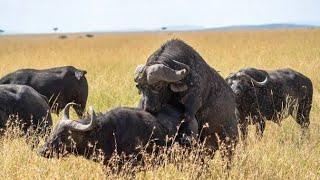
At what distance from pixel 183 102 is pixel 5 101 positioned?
10.7 feet

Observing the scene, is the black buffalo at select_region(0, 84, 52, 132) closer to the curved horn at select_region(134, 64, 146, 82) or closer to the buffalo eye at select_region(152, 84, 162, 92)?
the curved horn at select_region(134, 64, 146, 82)

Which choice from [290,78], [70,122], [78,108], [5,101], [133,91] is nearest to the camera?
[70,122]

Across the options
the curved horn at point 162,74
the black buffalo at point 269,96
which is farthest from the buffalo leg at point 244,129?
the curved horn at point 162,74

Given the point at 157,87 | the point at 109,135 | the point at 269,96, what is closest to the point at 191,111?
the point at 157,87

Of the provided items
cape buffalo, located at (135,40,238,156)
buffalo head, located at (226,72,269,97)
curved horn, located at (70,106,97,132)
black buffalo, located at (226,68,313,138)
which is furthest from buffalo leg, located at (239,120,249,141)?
curved horn, located at (70,106,97,132)

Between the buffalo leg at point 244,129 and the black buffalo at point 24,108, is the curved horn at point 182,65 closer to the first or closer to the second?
the buffalo leg at point 244,129

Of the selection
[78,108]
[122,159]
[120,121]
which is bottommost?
[78,108]

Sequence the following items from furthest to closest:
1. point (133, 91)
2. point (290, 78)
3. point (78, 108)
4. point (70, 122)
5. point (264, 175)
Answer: point (133, 91) < point (78, 108) < point (290, 78) < point (264, 175) < point (70, 122)

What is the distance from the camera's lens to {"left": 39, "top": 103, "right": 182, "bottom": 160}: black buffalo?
19.5 feet

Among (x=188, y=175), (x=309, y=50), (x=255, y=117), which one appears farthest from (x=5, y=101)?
(x=309, y=50)

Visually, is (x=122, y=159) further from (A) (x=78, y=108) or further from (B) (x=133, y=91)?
(B) (x=133, y=91)

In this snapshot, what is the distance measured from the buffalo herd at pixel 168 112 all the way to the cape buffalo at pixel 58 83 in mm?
2988

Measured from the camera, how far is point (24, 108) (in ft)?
29.0

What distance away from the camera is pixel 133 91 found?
14.0m
